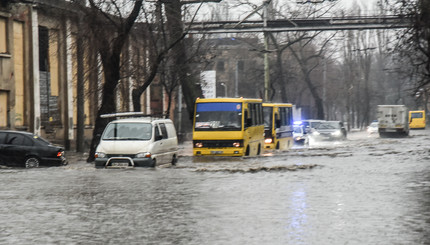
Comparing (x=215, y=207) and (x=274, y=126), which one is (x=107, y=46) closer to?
(x=274, y=126)

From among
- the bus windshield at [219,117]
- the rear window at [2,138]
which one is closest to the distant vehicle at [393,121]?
the bus windshield at [219,117]

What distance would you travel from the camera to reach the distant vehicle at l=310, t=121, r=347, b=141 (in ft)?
175

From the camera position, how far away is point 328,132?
53688 mm

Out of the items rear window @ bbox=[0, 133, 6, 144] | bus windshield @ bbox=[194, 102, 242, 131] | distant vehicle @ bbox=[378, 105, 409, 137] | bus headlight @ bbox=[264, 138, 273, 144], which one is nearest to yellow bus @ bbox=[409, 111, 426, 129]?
distant vehicle @ bbox=[378, 105, 409, 137]

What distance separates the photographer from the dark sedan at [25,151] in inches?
1024

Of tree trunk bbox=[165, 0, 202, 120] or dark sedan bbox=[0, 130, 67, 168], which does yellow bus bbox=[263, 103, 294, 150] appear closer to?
tree trunk bbox=[165, 0, 202, 120]

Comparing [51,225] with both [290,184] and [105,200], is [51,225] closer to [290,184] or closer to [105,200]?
[105,200]

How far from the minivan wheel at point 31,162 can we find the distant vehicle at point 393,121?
42.6 m

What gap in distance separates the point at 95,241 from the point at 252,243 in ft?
6.28

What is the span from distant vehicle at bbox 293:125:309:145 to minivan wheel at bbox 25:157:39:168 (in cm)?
2236

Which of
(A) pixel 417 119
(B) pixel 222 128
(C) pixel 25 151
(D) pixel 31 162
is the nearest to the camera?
(C) pixel 25 151

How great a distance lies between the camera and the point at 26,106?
36.6 m

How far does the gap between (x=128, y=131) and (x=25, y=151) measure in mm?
5138

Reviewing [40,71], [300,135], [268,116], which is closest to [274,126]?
[268,116]
